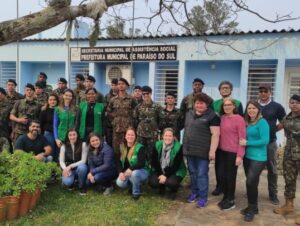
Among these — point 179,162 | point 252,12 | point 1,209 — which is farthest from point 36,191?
point 252,12

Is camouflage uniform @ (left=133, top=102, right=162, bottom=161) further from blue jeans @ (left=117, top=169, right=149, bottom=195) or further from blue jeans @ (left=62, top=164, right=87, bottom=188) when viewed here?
blue jeans @ (left=62, top=164, right=87, bottom=188)

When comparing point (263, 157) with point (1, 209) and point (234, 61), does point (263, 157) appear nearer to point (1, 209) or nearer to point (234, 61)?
point (1, 209)

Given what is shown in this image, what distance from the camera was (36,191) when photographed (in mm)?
5355

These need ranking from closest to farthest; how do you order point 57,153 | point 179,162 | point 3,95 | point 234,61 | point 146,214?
1. point 146,214
2. point 179,162
3. point 57,153
4. point 3,95
5. point 234,61

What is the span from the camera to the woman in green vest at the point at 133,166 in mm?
5887

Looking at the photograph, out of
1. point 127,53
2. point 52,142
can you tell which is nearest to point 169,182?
point 52,142

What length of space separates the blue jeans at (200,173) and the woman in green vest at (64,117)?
7.52 feet

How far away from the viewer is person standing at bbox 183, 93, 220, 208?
5.43 m

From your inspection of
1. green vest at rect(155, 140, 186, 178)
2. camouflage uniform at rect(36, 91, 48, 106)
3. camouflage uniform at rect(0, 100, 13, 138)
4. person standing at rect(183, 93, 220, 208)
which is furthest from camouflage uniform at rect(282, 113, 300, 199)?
camouflage uniform at rect(0, 100, 13, 138)

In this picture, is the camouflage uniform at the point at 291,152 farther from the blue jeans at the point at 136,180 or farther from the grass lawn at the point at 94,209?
the blue jeans at the point at 136,180

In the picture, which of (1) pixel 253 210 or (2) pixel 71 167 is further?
(2) pixel 71 167

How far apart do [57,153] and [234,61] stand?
518 centimetres

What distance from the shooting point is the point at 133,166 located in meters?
5.92

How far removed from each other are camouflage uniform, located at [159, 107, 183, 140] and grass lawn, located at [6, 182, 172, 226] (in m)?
1.16
